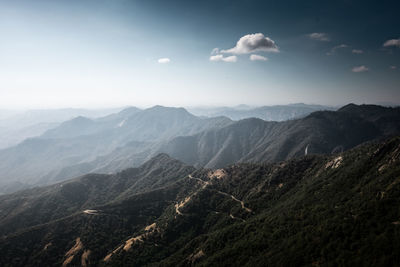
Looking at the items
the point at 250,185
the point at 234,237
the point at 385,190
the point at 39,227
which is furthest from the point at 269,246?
the point at 39,227

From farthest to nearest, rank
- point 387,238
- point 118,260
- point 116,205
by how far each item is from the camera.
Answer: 1. point 116,205
2. point 118,260
3. point 387,238

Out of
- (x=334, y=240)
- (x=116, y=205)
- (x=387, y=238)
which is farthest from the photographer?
(x=116, y=205)

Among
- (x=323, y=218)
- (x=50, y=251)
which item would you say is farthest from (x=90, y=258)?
(x=323, y=218)

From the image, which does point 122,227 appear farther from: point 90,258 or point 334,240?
point 334,240

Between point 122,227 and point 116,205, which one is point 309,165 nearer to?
point 122,227

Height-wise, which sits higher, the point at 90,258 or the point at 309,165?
the point at 309,165

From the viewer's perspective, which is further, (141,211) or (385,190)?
(141,211)

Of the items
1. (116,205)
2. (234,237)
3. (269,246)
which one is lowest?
(116,205)
